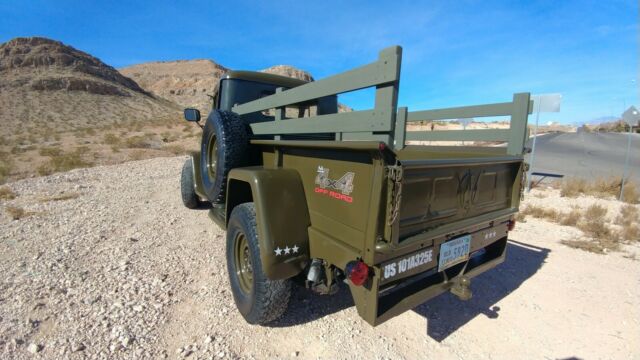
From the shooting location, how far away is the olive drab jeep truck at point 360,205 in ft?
5.61

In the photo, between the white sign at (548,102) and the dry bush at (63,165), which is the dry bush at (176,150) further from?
the white sign at (548,102)

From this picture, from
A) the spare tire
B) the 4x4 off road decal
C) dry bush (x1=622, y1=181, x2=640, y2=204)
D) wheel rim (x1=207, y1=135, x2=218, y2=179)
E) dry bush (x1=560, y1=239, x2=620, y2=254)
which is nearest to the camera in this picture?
the 4x4 off road decal

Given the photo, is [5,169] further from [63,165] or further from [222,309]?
[222,309]

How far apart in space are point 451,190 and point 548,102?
7389 millimetres

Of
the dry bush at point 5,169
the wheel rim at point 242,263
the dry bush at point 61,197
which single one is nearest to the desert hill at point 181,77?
the dry bush at point 5,169

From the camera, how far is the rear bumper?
1775 millimetres

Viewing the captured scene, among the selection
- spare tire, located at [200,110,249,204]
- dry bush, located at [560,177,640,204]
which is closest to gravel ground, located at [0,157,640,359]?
spare tire, located at [200,110,249,204]

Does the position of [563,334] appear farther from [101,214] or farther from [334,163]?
[101,214]

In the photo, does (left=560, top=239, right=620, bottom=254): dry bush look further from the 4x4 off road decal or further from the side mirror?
the side mirror

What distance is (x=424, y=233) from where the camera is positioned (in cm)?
203

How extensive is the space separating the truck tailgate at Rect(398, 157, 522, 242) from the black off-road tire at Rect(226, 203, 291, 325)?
100cm

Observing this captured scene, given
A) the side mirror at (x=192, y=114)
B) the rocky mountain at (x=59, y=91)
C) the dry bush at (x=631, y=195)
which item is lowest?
the dry bush at (x=631, y=195)

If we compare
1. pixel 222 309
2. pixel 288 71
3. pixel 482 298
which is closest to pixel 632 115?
pixel 482 298

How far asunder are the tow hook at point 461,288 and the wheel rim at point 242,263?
1.60 m
